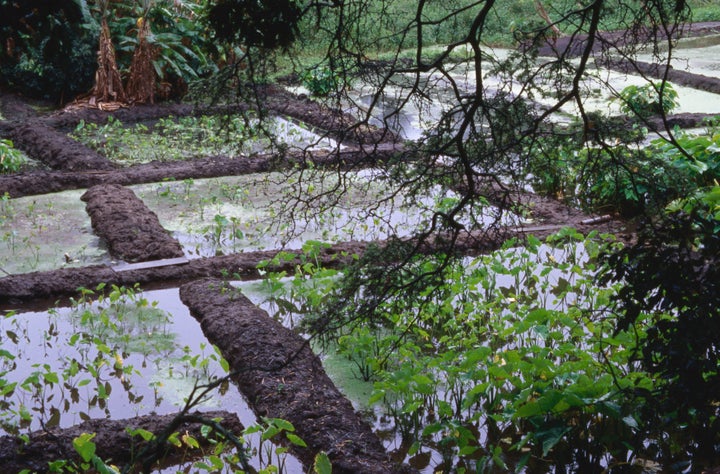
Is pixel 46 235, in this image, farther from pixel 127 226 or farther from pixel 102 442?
pixel 102 442

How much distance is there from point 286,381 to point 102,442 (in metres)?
0.98

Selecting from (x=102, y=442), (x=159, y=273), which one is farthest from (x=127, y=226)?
(x=102, y=442)

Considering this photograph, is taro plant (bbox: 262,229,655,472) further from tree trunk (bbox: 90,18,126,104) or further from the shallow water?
tree trunk (bbox: 90,18,126,104)

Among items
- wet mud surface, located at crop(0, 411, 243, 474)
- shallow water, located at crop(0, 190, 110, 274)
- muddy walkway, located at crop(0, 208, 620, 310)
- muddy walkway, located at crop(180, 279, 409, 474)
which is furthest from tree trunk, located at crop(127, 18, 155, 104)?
wet mud surface, located at crop(0, 411, 243, 474)

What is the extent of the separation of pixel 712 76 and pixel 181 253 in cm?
1102

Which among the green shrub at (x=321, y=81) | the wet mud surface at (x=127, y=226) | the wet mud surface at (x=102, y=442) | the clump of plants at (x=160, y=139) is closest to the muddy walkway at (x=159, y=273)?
the wet mud surface at (x=127, y=226)

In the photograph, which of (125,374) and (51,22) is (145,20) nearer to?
(125,374)

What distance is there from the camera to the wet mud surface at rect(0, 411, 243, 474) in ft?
13.7

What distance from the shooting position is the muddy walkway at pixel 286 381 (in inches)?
169

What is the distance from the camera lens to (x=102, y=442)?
432 cm

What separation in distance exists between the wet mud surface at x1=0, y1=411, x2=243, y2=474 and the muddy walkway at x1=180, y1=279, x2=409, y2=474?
0.31 m

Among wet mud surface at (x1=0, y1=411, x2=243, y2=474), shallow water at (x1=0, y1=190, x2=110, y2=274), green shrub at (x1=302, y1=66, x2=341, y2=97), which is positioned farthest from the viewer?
shallow water at (x1=0, y1=190, x2=110, y2=274)

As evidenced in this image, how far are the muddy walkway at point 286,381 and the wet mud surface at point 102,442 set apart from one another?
0.31 m

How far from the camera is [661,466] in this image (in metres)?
4.42
